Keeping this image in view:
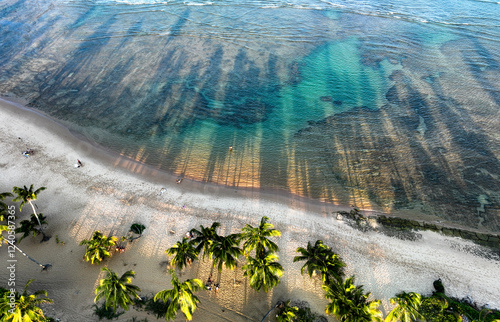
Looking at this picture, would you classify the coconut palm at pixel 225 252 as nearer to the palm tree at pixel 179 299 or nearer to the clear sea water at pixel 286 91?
the palm tree at pixel 179 299

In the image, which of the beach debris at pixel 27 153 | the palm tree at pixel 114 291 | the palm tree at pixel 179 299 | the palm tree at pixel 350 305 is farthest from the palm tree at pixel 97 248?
the palm tree at pixel 350 305

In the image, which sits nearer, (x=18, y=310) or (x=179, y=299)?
(x=18, y=310)

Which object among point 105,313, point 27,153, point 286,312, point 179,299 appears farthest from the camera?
point 27,153

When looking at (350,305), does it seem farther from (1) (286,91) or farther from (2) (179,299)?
(1) (286,91)

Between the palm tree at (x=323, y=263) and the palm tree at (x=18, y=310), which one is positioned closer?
the palm tree at (x=18, y=310)

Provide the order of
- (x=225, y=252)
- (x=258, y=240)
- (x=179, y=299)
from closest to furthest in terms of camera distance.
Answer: (x=179, y=299) < (x=225, y=252) < (x=258, y=240)

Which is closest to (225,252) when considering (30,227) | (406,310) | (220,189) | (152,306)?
(152,306)

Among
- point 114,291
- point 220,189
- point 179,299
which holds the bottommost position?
point 220,189
